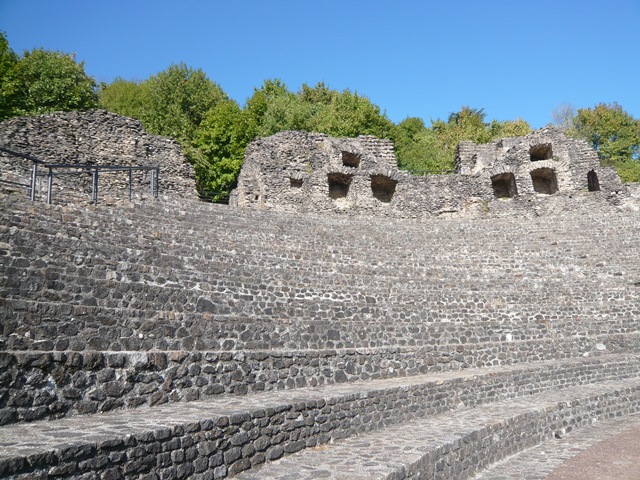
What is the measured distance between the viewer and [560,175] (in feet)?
71.0

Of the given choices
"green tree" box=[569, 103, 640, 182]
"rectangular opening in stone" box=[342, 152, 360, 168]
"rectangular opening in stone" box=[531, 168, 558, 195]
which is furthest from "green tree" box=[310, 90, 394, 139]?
"green tree" box=[569, 103, 640, 182]

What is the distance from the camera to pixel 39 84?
2253cm

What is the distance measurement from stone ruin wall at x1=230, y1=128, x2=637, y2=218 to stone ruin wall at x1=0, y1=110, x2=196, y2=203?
2.91 meters

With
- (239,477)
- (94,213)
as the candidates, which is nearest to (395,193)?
(94,213)

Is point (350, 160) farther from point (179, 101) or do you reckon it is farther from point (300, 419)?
point (300, 419)

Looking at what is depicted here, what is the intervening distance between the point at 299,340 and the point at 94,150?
37.3 ft

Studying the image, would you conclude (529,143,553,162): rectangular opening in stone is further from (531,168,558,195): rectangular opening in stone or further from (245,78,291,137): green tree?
(245,78,291,137): green tree

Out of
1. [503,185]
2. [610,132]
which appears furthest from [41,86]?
[610,132]

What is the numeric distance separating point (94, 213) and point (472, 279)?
30.9ft

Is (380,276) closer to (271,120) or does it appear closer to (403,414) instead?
(403,414)

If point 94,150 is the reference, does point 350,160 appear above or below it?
above

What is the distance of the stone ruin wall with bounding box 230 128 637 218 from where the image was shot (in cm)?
1930

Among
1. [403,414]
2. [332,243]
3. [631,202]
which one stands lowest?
[403,414]

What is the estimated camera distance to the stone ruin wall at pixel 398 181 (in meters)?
19.3
